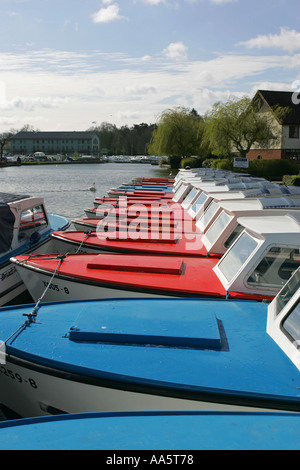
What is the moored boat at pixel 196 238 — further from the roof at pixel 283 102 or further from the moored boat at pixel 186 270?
the roof at pixel 283 102

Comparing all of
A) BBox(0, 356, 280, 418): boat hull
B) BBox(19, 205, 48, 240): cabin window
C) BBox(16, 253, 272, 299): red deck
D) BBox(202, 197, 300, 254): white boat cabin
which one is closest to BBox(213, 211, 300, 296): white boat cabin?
BBox(16, 253, 272, 299): red deck

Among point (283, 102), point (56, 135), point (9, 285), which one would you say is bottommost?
point (9, 285)

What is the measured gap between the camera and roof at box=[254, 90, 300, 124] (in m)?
44.3

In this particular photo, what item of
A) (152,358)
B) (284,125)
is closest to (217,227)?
(152,358)

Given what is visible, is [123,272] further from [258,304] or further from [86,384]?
[86,384]

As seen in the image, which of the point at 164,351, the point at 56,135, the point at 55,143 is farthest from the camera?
the point at 55,143

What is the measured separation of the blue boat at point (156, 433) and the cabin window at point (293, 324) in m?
1.22

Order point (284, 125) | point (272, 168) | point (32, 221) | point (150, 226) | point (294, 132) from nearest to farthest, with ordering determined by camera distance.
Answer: point (32, 221) < point (150, 226) < point (272, 168) < point (284, 125) < point (294, 132)

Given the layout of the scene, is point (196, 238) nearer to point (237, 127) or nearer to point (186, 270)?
point (186, 270)

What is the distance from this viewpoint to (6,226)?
32.2 ft

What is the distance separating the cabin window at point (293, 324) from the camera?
4617mm

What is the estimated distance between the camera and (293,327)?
15.5ft

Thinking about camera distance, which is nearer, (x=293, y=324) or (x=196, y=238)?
(x=293, y=324)

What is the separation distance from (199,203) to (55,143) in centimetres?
14371
